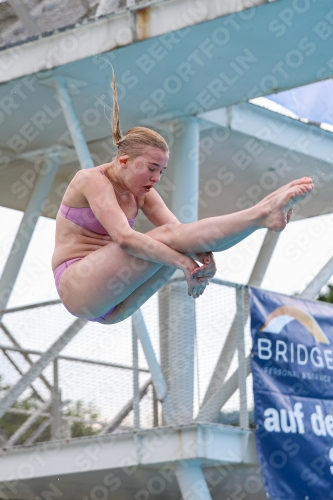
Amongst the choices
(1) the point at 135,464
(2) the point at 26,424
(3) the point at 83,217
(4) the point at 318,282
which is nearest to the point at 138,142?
(3) the point at 83,217

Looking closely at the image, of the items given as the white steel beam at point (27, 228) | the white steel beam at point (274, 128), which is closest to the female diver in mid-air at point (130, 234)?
the white steel beam at point (274, 128)

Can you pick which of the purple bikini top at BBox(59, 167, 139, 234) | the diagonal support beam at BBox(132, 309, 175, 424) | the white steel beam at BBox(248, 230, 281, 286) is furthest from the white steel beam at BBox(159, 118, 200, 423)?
the purple bikini top at BBox(59, 167, 139, 234)

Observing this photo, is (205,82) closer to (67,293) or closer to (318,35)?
(318,35)

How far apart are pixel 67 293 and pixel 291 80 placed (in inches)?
206

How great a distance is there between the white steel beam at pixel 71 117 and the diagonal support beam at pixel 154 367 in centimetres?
182

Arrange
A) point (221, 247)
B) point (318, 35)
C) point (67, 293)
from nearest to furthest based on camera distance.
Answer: point (221, 247) → point (67, 293) → point (318, 35)

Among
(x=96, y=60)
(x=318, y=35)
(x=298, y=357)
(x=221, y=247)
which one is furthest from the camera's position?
(x=298, y=357)

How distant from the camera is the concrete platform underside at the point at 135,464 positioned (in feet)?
33.9

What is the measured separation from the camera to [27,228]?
13180 millimetres

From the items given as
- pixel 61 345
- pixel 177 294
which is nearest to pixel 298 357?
pixel 177 294

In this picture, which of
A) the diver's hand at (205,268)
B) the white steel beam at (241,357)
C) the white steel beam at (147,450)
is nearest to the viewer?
the diver's hand at (205,268)

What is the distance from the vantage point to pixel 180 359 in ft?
35.3

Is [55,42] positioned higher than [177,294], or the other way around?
[55,42]

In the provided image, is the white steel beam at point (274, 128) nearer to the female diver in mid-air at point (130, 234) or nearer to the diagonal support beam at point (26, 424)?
the diagonal support beam at point (26, 424)
